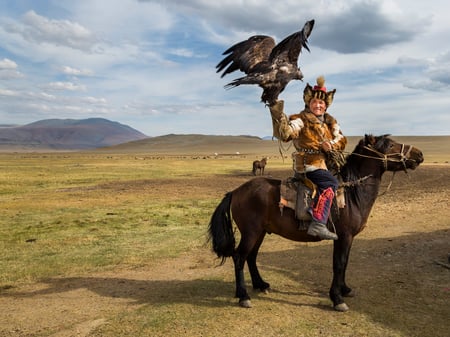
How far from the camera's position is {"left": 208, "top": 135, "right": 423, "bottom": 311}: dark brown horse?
19.6 feet

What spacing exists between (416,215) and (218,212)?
933 cm

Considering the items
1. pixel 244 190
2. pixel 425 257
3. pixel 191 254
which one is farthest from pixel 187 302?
pixel 425 257

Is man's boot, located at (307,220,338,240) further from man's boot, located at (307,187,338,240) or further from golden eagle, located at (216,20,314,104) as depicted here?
golden eagle, located at (216,20,314,104)

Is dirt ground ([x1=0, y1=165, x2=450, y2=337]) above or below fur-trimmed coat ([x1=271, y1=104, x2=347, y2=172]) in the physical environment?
below

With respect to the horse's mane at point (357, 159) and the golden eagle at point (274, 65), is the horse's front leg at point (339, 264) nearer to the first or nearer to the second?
the horse's mane at point (357, 159)

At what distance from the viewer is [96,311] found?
19.2 ft

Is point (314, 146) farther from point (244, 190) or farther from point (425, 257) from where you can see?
point (425, 257)

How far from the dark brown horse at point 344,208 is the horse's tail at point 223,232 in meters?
0.02

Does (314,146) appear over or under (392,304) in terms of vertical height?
over

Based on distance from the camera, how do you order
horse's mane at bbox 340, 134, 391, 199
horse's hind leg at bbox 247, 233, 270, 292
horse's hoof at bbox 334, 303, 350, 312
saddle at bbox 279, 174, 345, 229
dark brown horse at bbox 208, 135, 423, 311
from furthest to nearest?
horse's hind leg at bbox 247, 233, 270, 292
horse's mane at bbox 340, 134, 391, 199
dark brown horse at bbox 208, 135, 423, 311
saddle at bbox 279, 174, 345, 229
horse's hoof at bbox 334, 303, 350, 312

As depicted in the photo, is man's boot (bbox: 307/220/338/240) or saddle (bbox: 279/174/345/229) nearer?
man's boot (bbox: 307/220/338/240)

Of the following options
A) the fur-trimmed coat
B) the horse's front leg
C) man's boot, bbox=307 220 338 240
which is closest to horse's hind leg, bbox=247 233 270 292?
man's boot, bbox=307 220 338 240

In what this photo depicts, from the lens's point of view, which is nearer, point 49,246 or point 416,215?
point 49,246

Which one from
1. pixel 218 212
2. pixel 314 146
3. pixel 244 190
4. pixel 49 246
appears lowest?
pixel 49 246
